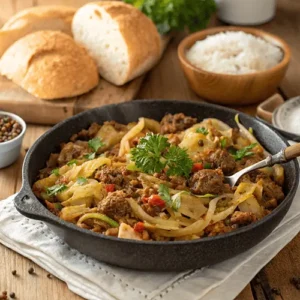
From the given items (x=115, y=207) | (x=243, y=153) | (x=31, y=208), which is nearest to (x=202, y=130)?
(x=243, y=153)

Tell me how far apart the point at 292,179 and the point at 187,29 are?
10.4ft

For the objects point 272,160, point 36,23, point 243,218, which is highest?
point 272,160

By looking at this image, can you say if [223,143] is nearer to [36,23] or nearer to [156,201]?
[156,201]

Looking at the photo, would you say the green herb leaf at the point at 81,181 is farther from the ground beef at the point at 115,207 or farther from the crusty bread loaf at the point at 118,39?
the crusty bread loaf at the point at 118,39

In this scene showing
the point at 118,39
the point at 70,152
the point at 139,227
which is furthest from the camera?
the point at 118,39

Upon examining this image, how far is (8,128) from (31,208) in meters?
1.36

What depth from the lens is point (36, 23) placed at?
5.53 m

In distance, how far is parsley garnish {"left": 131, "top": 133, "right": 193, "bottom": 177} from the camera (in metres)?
3.54

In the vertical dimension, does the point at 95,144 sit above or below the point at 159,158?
below

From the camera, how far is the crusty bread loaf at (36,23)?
17.9 ft

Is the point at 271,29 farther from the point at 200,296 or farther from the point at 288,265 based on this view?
the point at 200,296

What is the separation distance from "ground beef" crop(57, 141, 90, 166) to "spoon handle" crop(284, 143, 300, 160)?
123 centimetres

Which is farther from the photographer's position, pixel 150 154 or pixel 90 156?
pixel 90 156

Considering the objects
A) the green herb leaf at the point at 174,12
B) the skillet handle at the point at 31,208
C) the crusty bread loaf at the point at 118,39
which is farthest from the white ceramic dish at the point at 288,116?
the skillet handle at the point at 31,208
